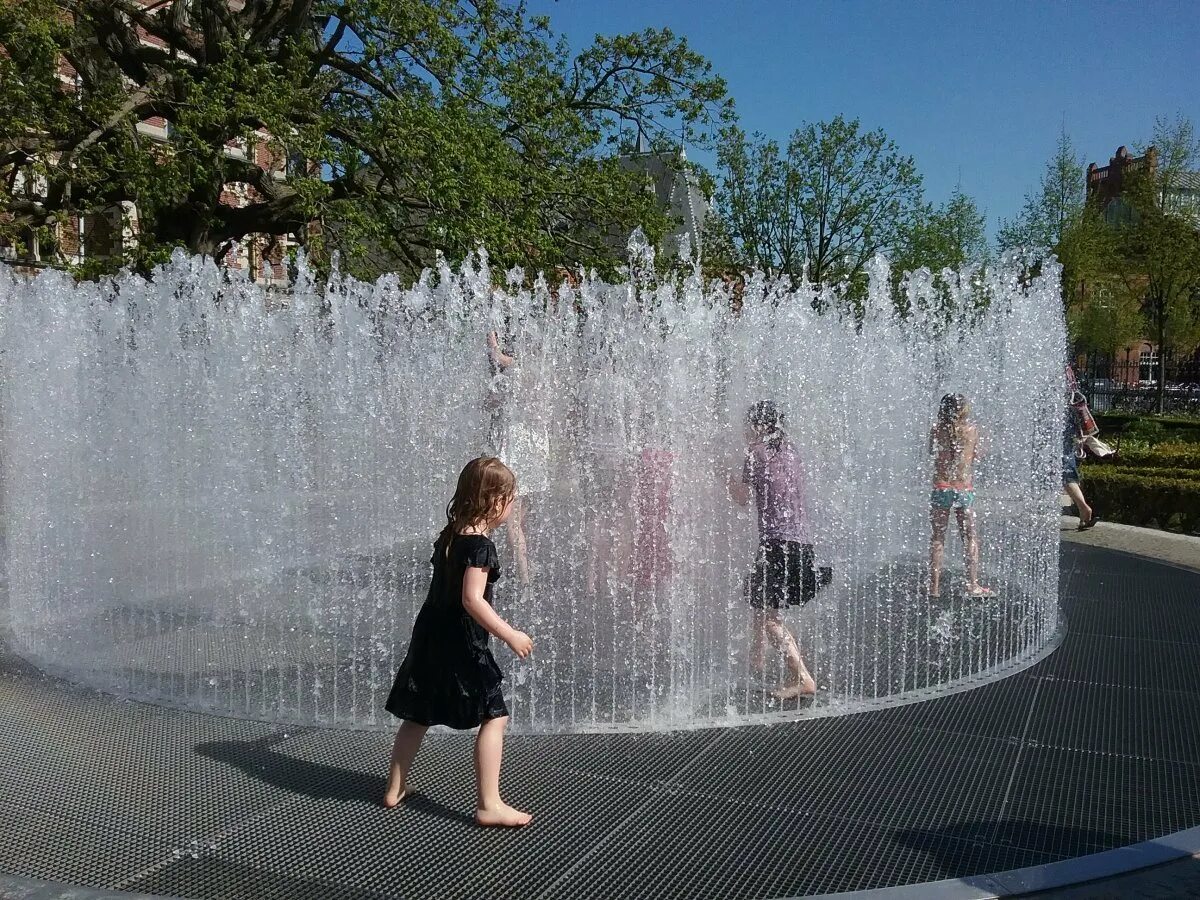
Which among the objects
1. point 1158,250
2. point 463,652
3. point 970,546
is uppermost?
point 1158,250

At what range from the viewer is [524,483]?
7875 mm

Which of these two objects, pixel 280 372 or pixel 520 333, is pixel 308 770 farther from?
pixel 520 333

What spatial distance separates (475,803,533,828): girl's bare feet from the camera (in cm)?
382

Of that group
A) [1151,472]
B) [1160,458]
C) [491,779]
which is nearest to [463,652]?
[491,779]

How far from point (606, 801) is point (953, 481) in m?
4.81

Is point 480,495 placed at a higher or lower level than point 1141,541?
higher

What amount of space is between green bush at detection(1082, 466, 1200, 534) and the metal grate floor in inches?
308

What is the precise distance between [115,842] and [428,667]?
126 cm

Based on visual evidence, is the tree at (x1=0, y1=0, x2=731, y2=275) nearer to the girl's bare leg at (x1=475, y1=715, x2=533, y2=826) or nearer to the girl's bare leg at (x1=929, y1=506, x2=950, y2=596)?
the girl's bare leg at (x1=929, y1=506, x2=950, y2=596)

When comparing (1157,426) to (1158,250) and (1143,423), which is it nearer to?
(1143,423)

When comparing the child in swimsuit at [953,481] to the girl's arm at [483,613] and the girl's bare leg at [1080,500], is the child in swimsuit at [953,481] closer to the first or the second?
the girl's bare leg at [1080,500]

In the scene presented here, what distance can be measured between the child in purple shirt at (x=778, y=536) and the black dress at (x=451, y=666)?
2.00 metres

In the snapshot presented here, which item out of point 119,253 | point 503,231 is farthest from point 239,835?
point 119,253

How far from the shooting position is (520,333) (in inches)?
339
